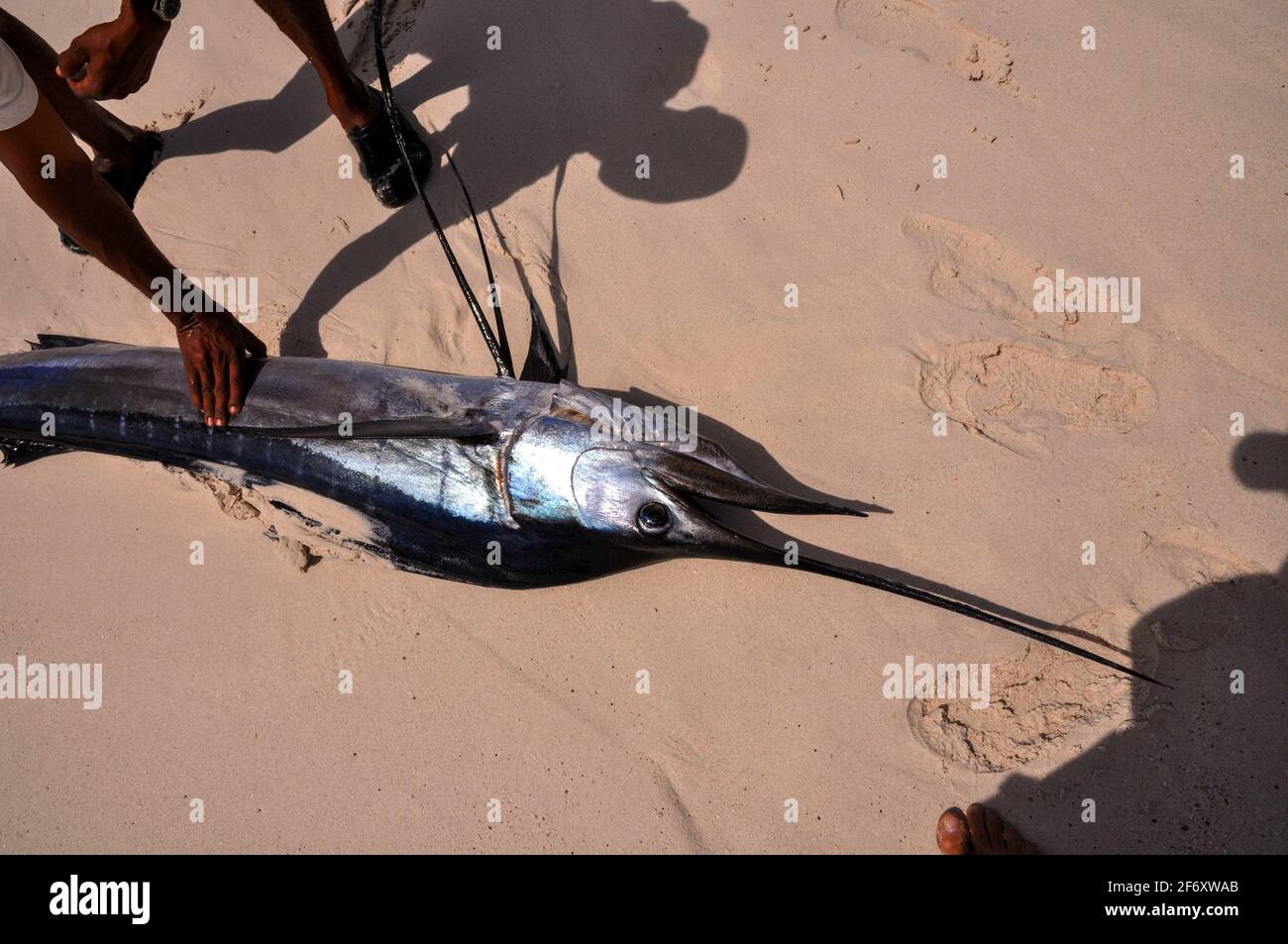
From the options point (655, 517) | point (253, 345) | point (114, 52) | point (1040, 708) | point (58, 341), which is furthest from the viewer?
point (58, 341)

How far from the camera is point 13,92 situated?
2.12 meters

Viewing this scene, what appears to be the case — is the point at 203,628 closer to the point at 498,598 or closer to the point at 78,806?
the point at 78,806

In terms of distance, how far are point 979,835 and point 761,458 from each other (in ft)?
4.89

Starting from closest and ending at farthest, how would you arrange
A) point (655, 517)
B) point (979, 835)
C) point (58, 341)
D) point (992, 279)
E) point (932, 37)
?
point (655, 517) → point (979, 835) → point (992, 279) → point (58, 341) → point (932, 37)

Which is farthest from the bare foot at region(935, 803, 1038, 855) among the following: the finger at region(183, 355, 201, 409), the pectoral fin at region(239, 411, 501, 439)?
the finger at region(183, 355, 201, 409)

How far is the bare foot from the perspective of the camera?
2.48 meters

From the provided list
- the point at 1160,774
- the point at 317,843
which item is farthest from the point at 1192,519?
the point at 317,843

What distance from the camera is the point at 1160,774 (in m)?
2.51

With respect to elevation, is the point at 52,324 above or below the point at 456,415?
above

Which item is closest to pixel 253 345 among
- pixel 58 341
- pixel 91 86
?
pixel 91 86

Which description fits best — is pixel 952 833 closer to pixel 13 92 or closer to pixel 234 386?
pixel 234 386

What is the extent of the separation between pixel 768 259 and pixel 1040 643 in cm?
177

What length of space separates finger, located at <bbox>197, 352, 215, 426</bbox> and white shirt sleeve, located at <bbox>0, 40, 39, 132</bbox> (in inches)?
32.0
